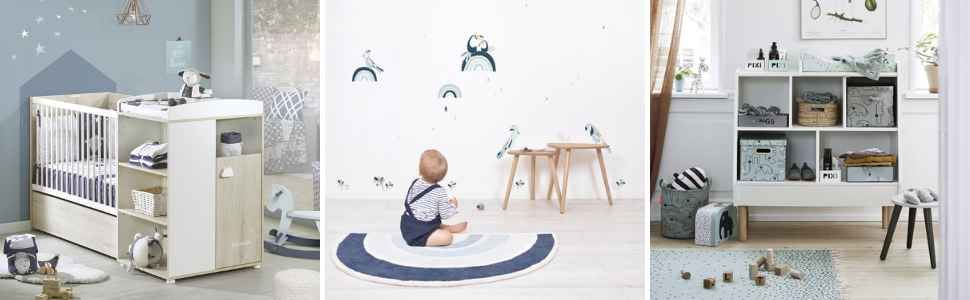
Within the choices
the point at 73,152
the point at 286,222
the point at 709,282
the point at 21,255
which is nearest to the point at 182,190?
the point at 286,222

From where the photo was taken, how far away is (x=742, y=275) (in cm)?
345

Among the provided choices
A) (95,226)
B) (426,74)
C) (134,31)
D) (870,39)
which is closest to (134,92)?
(134,31)

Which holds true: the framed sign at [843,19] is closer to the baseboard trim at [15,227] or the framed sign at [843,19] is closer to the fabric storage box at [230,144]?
the fabric storage box at [230,144]

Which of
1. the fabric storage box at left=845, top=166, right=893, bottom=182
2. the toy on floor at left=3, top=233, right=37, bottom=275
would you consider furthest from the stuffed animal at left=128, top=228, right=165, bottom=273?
the fabric storage box at left=845, top=166, right=893, bottom=182

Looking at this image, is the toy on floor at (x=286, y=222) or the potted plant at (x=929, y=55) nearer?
the toy on floor at (x=286, y=222)

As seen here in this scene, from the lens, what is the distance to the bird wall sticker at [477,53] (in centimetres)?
200

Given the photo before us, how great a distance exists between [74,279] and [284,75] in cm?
152

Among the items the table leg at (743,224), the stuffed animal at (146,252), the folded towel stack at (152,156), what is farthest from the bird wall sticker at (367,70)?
the table leg at (743,224)

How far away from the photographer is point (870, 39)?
14.7 feet

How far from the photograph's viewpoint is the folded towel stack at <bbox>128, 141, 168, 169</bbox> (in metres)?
3.49

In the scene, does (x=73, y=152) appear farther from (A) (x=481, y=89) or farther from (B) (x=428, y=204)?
(A) (x=481, y=89)

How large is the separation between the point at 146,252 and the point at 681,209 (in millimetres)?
2735

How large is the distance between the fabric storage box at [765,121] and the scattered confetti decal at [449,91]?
2.62m

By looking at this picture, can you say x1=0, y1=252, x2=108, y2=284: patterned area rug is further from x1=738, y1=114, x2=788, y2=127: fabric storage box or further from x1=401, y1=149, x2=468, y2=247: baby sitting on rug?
x1=738, y1=114, x2=788, y2=127: fabric storage box
